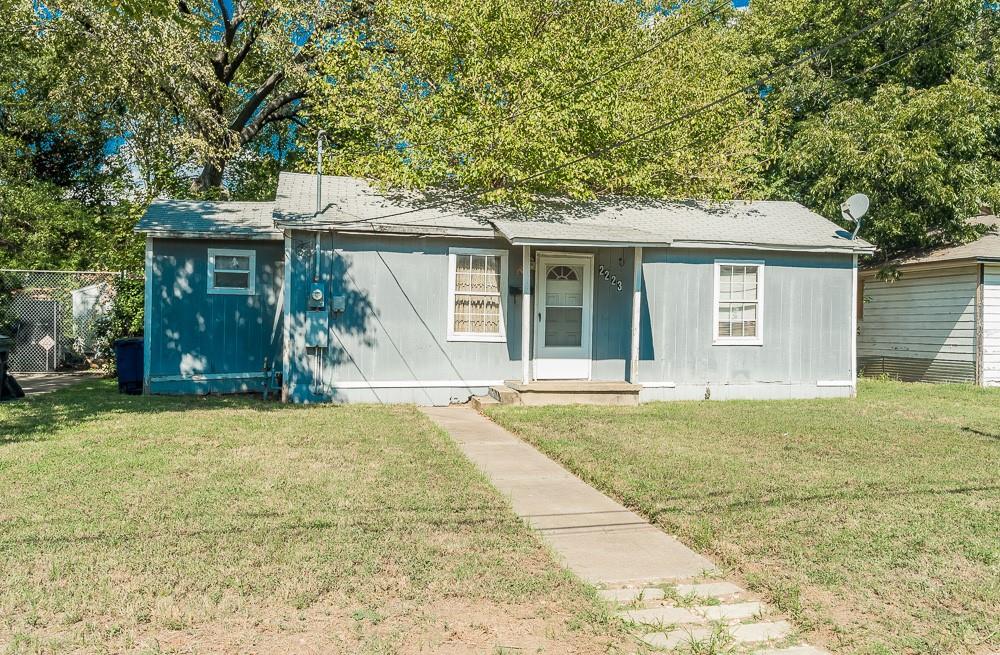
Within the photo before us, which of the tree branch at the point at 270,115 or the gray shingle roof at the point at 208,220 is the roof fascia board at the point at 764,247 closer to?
the gray shingle roof at the point at 208,220

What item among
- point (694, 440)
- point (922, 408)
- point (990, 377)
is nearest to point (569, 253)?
point (694, 440)

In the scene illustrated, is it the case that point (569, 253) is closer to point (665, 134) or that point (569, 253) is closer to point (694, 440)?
point (694, 440)

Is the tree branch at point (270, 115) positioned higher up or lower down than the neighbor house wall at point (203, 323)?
higher up

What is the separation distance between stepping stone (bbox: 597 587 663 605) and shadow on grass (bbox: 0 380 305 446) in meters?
6.37

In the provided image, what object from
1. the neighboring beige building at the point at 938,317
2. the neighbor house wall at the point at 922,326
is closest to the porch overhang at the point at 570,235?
the neighboring beige building at the point at 938,317

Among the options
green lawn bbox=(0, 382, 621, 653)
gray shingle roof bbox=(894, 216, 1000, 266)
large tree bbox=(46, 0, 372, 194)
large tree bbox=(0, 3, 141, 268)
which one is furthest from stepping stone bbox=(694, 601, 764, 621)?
large tree bbox=(46, 0, 372, 194)

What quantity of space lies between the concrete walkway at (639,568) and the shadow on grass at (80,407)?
4.86 m

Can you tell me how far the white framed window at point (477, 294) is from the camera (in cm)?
1184

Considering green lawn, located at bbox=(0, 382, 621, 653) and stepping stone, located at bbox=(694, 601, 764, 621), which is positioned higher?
green lawn, located at bbox=(0, 382, 621, 653)

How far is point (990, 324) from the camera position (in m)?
15.6

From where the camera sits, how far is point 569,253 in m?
12.4

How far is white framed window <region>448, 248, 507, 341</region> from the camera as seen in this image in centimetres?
1184

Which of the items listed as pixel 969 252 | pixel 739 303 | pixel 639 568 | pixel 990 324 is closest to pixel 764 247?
pixel 739 303

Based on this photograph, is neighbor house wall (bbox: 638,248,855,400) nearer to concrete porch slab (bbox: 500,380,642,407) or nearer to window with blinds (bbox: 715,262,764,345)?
window with blinds (bbox: 715,262,764,345)
